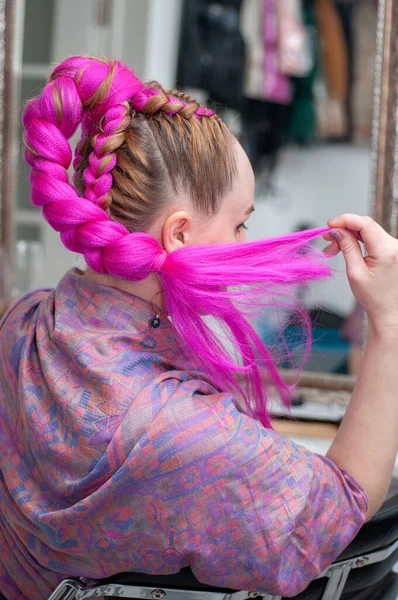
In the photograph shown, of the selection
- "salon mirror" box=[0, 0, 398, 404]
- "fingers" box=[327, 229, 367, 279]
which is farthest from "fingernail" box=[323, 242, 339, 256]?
"salon mirror" box=[0, 0, 398, 404]

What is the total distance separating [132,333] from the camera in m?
0.77

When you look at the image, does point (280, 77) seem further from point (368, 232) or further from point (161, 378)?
point (161, 378)

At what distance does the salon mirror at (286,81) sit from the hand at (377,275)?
0.54 m

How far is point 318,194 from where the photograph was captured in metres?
1.39

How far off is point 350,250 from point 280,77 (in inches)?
29.6

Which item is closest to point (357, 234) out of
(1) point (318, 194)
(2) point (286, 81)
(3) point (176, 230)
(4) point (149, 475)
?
→ (3) point (176, 230)

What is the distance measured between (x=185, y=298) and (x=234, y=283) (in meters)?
0.05

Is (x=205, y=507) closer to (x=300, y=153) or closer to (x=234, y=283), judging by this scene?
(x=234, y=283)

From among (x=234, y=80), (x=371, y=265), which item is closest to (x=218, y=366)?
(x=371, y=265)

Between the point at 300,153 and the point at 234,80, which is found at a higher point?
the point at 234,80

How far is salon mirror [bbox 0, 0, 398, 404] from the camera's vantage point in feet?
4.39

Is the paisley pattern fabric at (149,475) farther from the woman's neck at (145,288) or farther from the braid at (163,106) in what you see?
the braid at (163,106)

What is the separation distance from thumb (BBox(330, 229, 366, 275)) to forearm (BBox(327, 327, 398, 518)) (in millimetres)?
71

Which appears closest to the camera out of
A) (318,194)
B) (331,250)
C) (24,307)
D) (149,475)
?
(149,475)
